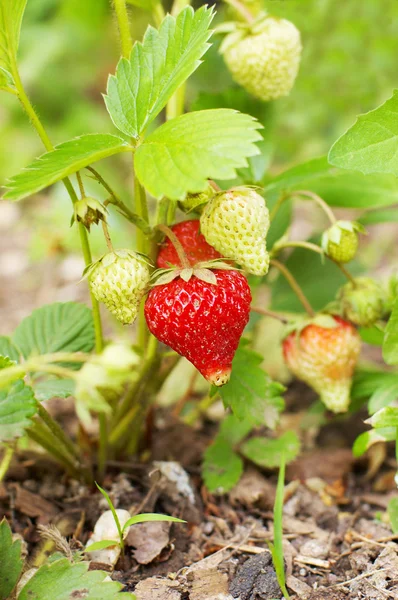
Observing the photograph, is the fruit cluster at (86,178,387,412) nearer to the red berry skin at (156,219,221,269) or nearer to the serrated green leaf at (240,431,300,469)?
the red berry skin at (156,219,221,269)

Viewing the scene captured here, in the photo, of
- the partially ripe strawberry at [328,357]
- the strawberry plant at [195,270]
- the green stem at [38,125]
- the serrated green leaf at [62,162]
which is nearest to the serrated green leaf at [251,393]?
the strawberry plant at [195,270]

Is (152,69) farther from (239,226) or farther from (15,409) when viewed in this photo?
(15,409)

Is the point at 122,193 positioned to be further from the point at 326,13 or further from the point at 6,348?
the point at 6,348

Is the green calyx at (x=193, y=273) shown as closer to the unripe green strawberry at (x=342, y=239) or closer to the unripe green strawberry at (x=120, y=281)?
the unripe green strawberry at (x=120, y=281)

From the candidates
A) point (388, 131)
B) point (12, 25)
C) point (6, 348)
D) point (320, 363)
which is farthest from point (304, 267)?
point (12, 25)

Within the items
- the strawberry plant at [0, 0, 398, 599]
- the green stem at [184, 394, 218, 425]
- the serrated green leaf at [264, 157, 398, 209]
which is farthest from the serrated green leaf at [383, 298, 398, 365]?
the green stem at [184, 394, 218, 425]

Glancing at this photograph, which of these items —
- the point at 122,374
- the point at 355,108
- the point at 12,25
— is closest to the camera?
the point at 122,374

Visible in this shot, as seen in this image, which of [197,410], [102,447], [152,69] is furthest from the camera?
[197,410]

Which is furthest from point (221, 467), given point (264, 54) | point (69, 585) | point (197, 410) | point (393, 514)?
point (264, 54)
